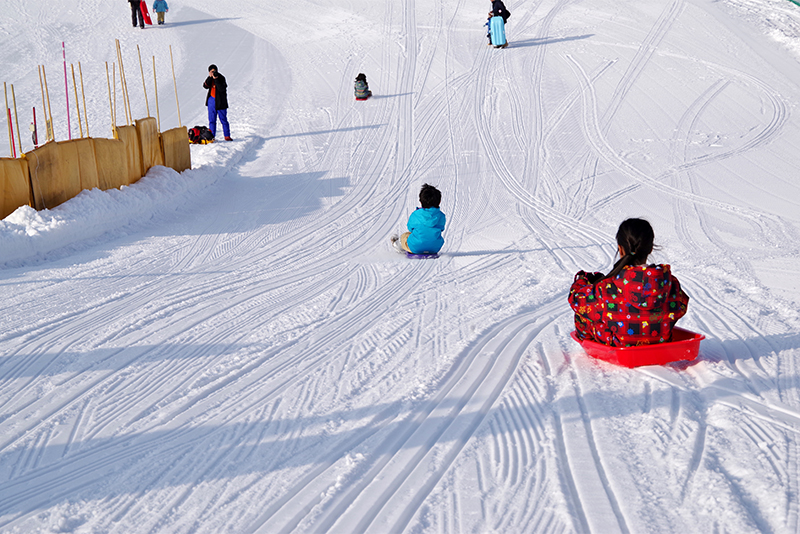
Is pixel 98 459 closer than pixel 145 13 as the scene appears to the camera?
Yes

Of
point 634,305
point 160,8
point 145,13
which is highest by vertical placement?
point 160,8

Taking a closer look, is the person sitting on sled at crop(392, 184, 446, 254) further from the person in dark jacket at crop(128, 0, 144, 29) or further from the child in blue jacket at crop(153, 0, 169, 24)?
the child in blue jacket at crop(153, 0, 169, 24)

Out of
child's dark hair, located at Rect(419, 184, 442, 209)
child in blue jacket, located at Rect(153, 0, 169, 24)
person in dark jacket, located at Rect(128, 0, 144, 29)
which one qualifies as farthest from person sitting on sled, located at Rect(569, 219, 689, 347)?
child in blue jacket, located at Rect(153, 0, 169, 24)

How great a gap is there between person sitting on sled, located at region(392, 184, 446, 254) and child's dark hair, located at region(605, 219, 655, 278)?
2994mm

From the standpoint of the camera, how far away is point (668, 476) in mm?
2820

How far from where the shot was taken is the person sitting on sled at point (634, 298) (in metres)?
3.71

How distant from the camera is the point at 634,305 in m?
3.76

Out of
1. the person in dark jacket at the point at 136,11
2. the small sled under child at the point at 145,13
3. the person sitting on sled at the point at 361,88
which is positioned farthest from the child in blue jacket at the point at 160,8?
the person sitting on sled at the point at 361,88

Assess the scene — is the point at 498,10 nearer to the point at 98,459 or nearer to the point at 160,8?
the point at 160,8

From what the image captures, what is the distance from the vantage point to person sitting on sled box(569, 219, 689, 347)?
12.2 ft

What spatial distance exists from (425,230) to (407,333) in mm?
2261

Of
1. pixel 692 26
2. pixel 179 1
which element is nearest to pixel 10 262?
pixel 692 26

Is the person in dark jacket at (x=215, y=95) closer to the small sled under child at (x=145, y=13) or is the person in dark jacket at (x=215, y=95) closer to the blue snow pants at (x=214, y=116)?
the blue snow pants at (x=214, y=116)

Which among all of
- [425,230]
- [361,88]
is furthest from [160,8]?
[425,230]
